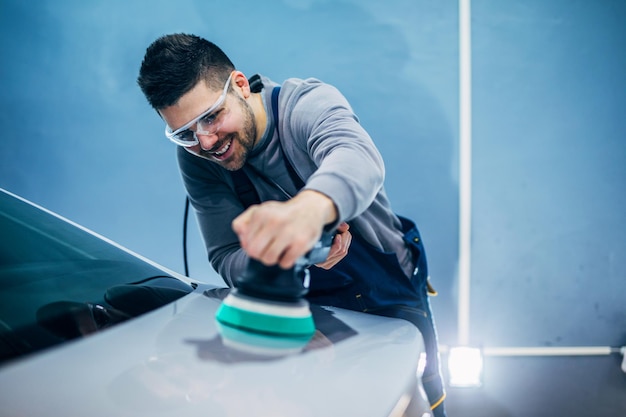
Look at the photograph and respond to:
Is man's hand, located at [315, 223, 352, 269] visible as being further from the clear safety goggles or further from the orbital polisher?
the clear safety goggles

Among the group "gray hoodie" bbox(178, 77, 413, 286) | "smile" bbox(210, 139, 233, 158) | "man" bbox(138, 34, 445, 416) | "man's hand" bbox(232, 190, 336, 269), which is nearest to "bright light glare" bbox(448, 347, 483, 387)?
"man" bbox(138, 34, 445, 416)

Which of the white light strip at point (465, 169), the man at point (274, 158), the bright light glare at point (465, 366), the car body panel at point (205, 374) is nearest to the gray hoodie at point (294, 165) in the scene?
the man at point (274, 158)

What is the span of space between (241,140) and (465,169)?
5.60ft

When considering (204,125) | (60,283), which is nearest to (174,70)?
(204,125)

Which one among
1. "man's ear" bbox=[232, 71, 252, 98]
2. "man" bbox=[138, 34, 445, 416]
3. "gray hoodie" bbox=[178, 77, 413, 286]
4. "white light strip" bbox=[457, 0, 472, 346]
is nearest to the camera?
"gray hoodie" bbox=[178, 77, 413, 286]

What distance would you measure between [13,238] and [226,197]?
62cm

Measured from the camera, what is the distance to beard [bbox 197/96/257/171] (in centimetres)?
131

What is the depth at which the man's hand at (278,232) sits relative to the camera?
65cm

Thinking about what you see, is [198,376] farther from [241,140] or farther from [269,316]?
[241,140]

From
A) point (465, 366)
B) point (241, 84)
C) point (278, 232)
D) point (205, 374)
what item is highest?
point (241, 84)

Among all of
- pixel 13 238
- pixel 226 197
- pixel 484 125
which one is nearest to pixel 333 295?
pixel 226 197

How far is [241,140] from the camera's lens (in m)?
1.32

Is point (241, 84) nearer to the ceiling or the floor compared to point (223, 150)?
nearer to the ceiling

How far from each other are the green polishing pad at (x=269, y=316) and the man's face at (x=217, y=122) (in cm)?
61
